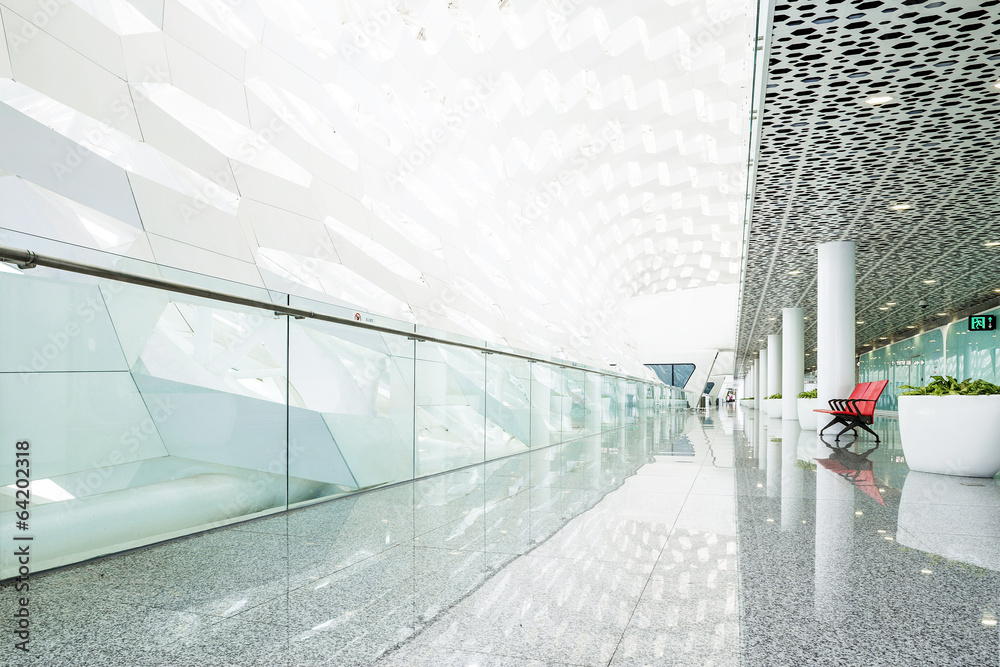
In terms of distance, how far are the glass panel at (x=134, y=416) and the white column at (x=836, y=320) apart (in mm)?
11594

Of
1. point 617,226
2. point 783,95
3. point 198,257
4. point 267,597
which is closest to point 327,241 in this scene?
point 198,257

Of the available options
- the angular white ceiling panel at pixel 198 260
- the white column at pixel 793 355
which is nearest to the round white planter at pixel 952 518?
the angular white ceiling panel at pixel 198 260

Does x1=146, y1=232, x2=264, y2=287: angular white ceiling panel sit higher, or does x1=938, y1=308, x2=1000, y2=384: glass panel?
x1=146, y1=232, x2=264, y2=287: angular white ceiling panel

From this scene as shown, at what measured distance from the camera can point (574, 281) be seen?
4072 cm

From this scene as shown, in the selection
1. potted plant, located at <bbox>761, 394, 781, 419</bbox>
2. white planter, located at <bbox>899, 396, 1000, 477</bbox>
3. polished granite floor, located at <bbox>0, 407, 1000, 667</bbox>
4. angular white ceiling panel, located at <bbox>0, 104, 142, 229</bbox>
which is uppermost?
angular white ceiling panel, located at <bbox>0, 104, 142, 229</bbox>

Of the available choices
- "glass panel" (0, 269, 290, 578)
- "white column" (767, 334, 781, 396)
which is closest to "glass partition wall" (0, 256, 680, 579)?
"glass panel" (0, 269, 290, 578)

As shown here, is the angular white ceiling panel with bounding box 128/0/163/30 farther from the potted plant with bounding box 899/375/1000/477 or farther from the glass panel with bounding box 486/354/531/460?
the potted plant with bounding box 899/375/1000/477

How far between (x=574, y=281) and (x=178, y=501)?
1488 inches

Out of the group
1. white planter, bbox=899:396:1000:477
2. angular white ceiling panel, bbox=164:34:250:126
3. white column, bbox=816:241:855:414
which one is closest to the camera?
white planter, bbox=899:396:1000:477

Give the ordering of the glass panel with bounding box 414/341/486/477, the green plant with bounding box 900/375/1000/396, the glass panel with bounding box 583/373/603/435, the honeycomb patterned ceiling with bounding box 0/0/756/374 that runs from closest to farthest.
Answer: the glass panel with bounding box 414/341/486/477 → the green plant with bounding box 900/375/1000/396 → the honeycomb patterned ceiling with bounding box 0/0/756/374 → the glass panel with bounding box 583/373/603/435

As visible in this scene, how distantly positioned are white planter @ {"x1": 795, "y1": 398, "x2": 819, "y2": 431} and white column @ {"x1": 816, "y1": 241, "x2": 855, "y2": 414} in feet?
10.8

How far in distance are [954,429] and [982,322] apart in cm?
2006

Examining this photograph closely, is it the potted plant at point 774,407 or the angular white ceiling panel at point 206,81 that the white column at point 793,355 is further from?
the angular white ceiling panel at point 206,81

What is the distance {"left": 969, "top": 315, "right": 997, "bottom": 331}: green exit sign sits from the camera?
75.4 ft
